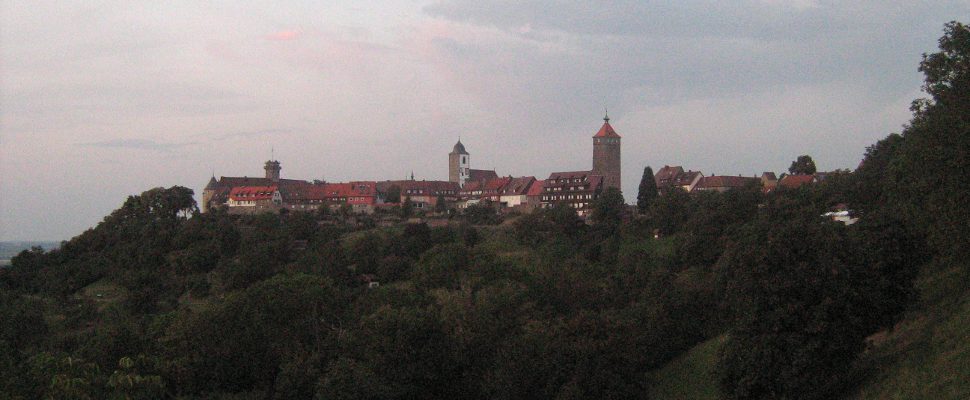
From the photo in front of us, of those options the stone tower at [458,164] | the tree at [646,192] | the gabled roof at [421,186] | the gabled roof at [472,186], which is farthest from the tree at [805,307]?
the stone tower at [458,164]

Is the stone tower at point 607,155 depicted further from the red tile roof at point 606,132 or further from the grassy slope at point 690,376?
the grassy slope at point 690,376

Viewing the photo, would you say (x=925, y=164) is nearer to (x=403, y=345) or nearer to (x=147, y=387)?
(x=403, y=345)

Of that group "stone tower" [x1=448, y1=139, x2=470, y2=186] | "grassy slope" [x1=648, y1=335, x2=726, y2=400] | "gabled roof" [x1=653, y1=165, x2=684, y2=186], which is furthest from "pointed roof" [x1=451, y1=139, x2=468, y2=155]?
"grassy slope" [x1=648, y1=335, x2=726, y2=400]

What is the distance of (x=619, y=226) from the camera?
7531 cm

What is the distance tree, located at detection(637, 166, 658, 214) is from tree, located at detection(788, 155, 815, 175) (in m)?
20.3

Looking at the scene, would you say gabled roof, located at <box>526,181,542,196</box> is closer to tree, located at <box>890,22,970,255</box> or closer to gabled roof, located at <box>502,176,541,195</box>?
gabled roof, located at <box>502,176,541,195</box>

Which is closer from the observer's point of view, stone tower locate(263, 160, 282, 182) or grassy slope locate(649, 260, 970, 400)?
grassy slope locate(649, 260, 970, 400)

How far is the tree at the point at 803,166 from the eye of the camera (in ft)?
311

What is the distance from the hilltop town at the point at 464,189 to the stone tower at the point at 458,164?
142 millimetres

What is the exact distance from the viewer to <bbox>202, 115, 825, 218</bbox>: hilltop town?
3831 inches

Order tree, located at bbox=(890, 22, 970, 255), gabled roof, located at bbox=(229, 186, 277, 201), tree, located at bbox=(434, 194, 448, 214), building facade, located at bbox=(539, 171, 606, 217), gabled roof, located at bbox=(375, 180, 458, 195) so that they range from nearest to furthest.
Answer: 1. tree, located at bbox=(890, 22, 970, 255)
2. building facade, located at bbox=(539, 171, 606, 217)
3. tree, located at bbox=(434, 194, 448, 214)
4. gabled roof, located at bbox=(229, 186, 277, 201)
5. gabled roof, located at bbox=(375, 180, 458, 195)

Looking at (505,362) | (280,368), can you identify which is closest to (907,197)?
(505,362)

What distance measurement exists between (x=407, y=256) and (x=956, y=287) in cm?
4687

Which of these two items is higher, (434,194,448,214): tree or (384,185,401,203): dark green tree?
(384,185,401,203): dark green tree
